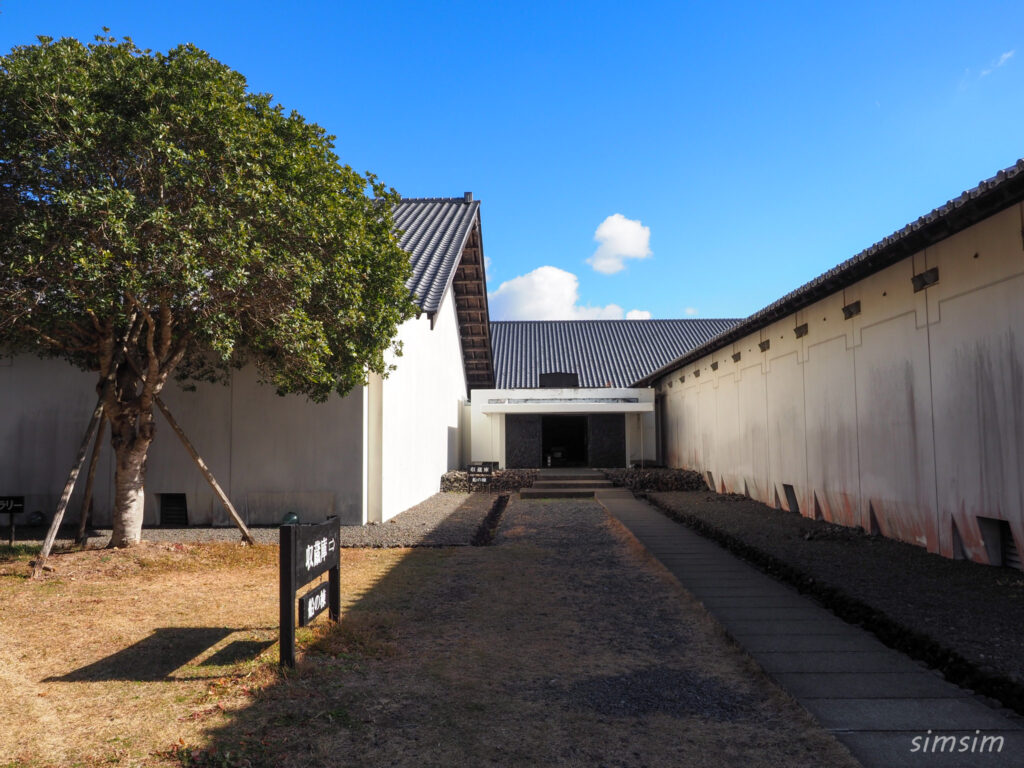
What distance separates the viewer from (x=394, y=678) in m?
3.88

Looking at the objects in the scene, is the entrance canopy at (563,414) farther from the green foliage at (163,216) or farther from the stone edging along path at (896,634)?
the stone edging along path at (896,634)

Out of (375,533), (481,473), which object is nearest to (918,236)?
(375,533)

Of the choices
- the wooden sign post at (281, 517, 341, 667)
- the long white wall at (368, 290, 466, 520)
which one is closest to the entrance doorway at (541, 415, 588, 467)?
the long white wall at (368, 290, 466, 520)

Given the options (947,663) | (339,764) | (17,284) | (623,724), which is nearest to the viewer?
(339,764)

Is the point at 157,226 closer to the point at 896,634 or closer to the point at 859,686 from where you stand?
the point at 859,686

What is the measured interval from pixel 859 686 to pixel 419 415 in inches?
419

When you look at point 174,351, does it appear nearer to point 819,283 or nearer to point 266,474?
point 266,474

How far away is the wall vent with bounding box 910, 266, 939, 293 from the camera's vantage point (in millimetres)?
6859

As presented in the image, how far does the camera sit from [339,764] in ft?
9.34

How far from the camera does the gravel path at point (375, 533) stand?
8.83m

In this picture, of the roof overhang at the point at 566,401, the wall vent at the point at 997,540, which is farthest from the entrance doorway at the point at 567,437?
the wall vent at the point at 997,540

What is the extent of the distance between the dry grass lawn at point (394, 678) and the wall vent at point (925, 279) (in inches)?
161

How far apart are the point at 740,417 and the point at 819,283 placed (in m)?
5.16

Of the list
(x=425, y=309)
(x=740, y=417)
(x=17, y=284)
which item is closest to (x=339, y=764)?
(x=17, y=284)
